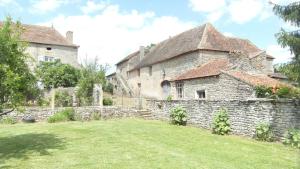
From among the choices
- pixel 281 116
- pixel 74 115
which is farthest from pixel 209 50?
pixel 281 116

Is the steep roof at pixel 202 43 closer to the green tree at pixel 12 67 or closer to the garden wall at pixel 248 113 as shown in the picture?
the garden wall at pixel 248 113

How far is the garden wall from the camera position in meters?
13.9

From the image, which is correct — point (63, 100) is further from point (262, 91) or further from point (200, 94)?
point (262, 91)

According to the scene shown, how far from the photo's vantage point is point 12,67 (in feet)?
39.7

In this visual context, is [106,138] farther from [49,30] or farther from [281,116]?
[49,30]

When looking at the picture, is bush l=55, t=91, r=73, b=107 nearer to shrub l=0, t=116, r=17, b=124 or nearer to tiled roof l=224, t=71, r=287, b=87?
shrub l=0, t=116, r=17, b=124

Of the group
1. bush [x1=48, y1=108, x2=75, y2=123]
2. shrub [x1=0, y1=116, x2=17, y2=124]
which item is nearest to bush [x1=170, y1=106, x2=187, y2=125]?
bush [x1=48, y1=108, x2=75, y2=123]

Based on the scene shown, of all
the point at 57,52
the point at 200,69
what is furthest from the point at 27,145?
the point at 57,52

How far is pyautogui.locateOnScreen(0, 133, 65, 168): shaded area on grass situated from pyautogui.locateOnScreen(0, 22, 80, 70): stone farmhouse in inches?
1018

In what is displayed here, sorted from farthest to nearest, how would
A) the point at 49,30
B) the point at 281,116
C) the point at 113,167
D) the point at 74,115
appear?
1. the point at 49,30
2. the point at 74,115
3. the point at 281,116
4. the point at 113,167

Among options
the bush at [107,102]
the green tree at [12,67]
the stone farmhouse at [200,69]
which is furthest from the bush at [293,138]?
the bush at [107,102]

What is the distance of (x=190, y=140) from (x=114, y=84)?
32.3m

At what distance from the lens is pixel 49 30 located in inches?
1732

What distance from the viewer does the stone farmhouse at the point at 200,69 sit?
70.8ft
